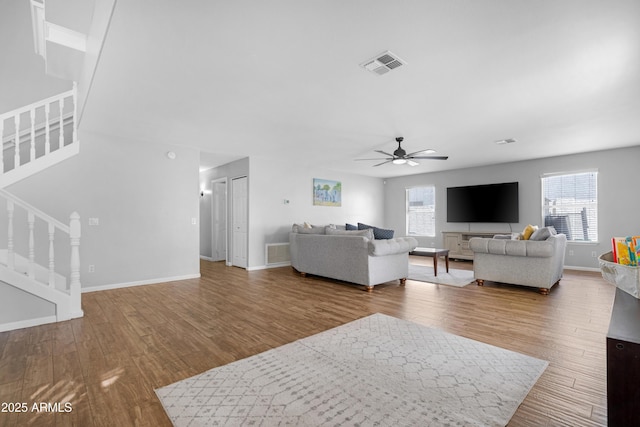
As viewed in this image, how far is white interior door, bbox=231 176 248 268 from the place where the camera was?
259 inches

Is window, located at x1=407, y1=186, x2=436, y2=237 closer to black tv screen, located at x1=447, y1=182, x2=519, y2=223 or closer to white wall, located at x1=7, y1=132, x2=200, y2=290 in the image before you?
black tv screen, located at x1=447, y1=182, x2=519, y2=223

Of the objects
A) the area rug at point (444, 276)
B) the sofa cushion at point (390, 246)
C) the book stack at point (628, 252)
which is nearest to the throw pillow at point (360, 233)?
the sofa cushion at point (390, 246)

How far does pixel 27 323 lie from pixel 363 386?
3.45 m

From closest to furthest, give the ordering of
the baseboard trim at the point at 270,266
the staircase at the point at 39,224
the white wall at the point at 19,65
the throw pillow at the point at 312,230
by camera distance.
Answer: the staircase at the point at 39,224 < the white wall at the point at 19,65 < the throw pillow at the point at 312,230 < the baseboard trim at the point at 270,266

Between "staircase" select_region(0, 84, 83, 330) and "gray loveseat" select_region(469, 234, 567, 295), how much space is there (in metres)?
5.49

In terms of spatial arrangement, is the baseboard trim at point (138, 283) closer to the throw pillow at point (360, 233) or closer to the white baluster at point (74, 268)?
the white baluster at point (74, 268)

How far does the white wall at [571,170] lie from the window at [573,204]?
0.39ft

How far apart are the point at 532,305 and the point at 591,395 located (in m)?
2.12

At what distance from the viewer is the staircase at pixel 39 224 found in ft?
10.4

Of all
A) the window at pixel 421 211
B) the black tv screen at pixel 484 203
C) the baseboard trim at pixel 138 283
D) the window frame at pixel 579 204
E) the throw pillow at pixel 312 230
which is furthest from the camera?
the window at pixel 421 211

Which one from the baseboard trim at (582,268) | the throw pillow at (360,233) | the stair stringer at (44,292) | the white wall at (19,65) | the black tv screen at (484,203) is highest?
the white wall at (19,65)

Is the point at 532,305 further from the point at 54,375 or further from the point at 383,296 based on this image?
the point at 54,375

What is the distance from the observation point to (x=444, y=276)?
543 cm

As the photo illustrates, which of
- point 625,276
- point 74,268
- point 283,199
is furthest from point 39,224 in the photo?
point 625,276
